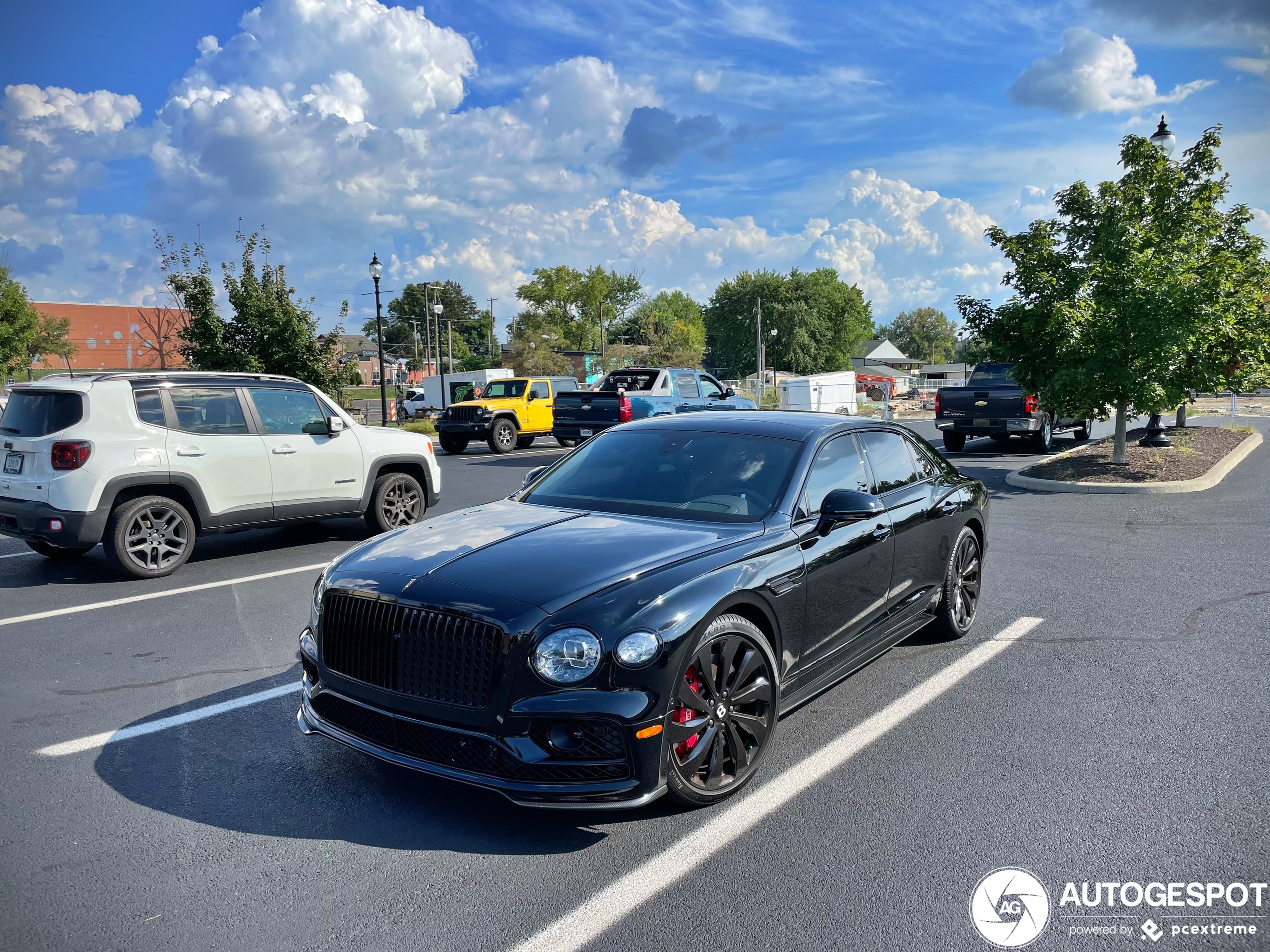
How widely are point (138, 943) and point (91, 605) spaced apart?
5.03 metres

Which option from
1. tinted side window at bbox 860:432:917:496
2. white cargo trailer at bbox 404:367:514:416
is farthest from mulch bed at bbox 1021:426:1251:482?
white cargo trailer at bbox 404:367:514:416

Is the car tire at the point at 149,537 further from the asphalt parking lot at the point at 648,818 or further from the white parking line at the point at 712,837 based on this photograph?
the white parking line at the point at 712,837

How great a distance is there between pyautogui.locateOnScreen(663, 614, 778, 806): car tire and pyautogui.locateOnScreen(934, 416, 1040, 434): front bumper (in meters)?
16.4

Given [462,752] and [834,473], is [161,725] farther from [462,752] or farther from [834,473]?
[834,473]

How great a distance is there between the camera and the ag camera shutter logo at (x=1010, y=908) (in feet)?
9.29

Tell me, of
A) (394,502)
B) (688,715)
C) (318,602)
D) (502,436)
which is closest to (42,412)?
(394,502)

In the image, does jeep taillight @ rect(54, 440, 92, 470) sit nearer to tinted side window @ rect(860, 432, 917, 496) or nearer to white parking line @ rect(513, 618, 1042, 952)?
tinted side window @ rect(860, 432, 917, 496)

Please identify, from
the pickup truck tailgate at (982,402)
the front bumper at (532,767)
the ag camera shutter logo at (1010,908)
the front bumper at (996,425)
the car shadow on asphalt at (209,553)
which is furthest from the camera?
the front bumper at (996,425)

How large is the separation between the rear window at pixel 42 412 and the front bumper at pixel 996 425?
1594cm

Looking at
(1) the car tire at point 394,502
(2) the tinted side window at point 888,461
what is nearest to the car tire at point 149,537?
(1) the car tire at point 394,502

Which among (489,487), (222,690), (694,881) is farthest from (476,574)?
(489,487)

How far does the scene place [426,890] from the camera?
10.1ft

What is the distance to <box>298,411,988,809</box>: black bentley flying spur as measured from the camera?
325 centimetres

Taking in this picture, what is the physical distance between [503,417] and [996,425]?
37.9ft
